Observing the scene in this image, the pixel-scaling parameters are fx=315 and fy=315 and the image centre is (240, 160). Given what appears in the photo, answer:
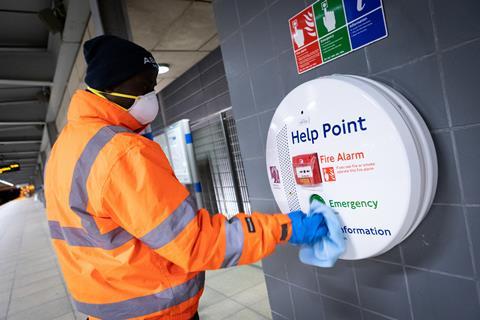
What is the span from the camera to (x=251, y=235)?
3.15 ft

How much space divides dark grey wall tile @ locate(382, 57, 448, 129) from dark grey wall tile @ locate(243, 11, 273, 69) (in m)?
0.59

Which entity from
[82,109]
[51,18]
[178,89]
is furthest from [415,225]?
[178,89]

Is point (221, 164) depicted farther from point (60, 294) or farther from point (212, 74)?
point (60, 294)

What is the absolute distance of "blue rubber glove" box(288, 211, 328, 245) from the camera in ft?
3.38

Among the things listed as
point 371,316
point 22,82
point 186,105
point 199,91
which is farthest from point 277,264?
point 22,82

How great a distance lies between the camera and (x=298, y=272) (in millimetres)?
1487

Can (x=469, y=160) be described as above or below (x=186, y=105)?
below

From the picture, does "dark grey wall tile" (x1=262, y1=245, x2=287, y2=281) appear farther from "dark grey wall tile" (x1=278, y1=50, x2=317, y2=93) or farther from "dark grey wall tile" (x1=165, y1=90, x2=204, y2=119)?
"dark grey wall tile" (x1=165, y1=90, x2=204, y2=119)

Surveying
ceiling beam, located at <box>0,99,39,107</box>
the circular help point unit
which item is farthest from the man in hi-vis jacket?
ceiling beam, located at <box>0,99,39,107</box>

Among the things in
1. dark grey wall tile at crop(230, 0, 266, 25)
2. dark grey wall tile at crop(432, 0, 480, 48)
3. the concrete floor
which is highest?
dark grey wall tile at crop(230, 0, 266, 25)

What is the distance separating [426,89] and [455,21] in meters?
0.18

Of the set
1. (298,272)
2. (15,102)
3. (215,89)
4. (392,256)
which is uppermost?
(15,102)

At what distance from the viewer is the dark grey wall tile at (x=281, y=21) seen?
4.00 feet

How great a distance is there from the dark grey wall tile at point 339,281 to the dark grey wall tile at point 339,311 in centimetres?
3
